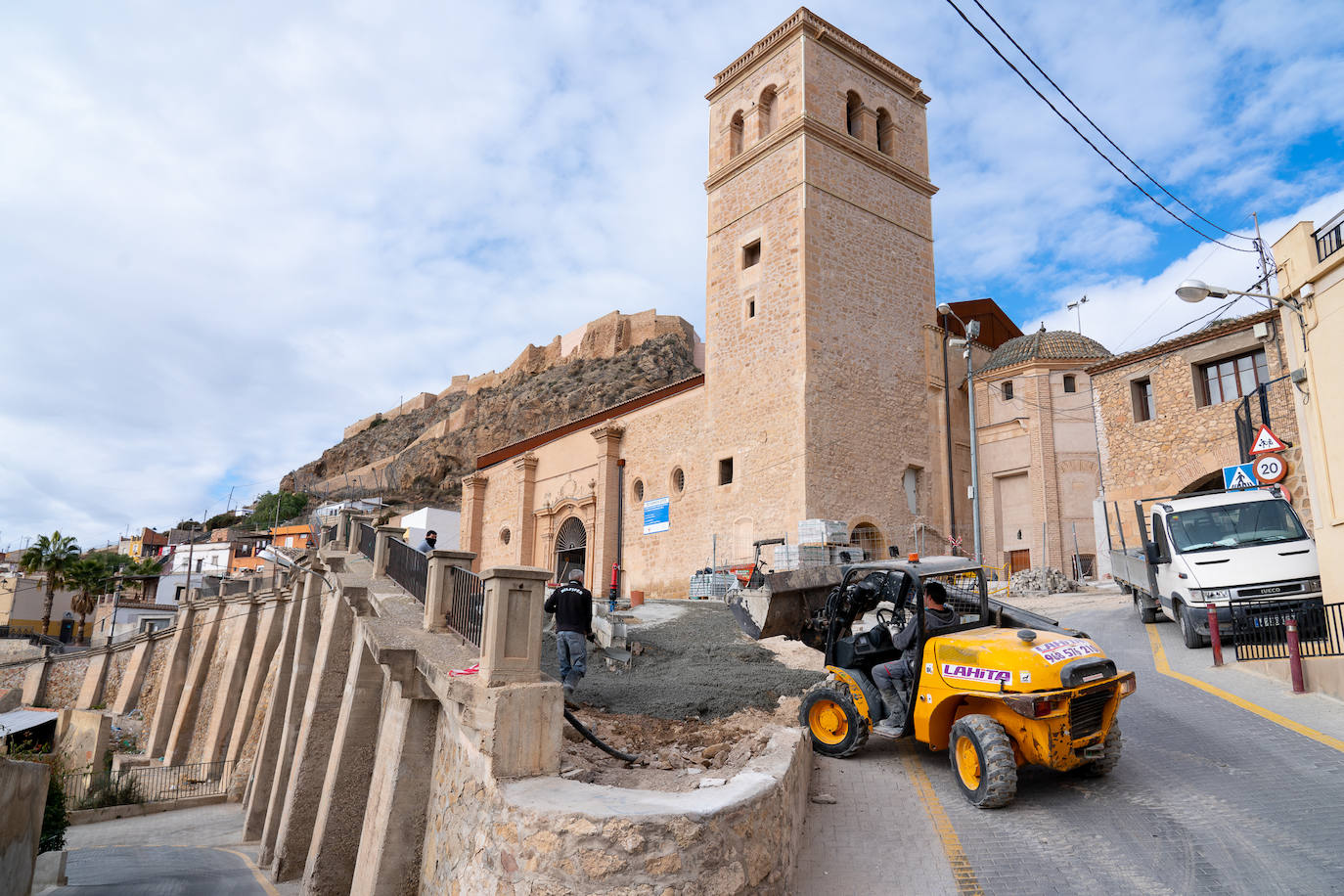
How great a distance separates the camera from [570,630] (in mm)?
8305

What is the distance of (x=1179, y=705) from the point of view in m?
8.16

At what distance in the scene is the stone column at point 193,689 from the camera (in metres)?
25.3

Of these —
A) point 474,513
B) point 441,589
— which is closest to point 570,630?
point 441,589

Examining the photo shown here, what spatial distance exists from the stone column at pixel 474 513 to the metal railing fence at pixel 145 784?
14006mm

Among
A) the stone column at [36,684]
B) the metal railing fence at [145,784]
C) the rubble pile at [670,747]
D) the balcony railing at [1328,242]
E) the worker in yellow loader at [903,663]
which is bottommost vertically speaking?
the metal railing fence at [145,784]

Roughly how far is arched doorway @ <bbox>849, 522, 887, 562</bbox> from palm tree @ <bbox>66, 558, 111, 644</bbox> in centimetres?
4251

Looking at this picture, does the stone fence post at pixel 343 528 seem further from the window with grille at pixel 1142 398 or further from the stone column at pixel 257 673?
the window with grille at pixel 1142 398

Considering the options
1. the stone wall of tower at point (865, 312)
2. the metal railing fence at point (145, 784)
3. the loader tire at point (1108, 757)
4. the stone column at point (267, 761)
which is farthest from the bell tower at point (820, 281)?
the metal railing fence at point (145, 784)

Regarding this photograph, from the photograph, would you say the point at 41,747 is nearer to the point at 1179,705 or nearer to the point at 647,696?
the point at 647,696

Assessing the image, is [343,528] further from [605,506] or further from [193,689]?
[193,689]

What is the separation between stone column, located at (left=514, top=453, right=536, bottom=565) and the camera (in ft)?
104

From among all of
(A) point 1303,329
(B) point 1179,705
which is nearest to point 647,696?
(B) point 1179,705

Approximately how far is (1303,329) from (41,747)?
113 feet

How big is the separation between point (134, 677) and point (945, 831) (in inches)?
1307
